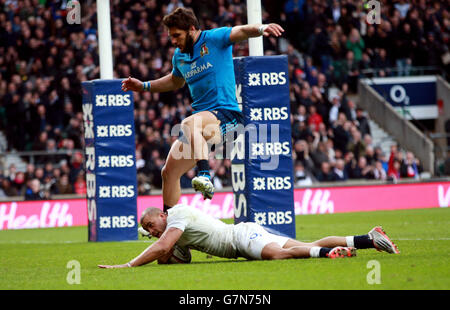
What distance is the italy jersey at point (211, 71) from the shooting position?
1004cm

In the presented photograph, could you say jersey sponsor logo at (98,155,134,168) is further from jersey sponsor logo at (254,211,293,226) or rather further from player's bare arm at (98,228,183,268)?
player's bare arm at (98,228,183,268)

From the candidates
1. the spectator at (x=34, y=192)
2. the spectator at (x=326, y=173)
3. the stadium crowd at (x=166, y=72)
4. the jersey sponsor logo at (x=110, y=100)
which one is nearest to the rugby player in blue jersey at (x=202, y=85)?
the jersey sponsor logo at (x=110, y=100)

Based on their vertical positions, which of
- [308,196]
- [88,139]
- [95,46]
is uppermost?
[95,46]

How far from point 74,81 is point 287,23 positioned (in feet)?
26.6

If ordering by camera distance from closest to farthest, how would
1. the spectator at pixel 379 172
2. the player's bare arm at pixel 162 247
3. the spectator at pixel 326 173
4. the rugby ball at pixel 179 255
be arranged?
the player's bare arm at pixel 162 247 → the rugby ball at pixel 179 255 → the spectator at pixel 326 173 → the spectator at pixel 379 172

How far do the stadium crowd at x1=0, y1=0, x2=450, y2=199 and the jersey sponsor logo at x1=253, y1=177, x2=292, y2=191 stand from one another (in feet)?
28.8

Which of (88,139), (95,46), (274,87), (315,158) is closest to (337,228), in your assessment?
(274,87)

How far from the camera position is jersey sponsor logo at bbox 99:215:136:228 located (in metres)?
15.5

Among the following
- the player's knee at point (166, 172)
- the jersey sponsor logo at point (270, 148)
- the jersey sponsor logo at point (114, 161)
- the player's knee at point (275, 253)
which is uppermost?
the jersey sponsor logo at point (270, 148)

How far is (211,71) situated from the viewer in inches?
396

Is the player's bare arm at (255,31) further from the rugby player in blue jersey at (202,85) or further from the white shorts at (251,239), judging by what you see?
the white shorts at (251,239)

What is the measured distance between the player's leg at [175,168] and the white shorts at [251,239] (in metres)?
1.20

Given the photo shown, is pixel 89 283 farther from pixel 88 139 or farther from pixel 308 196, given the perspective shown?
pixel 308 196

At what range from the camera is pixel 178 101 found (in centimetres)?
2480
